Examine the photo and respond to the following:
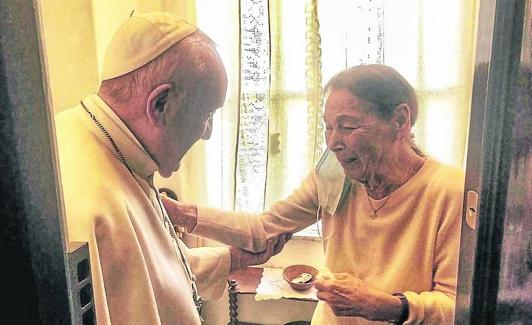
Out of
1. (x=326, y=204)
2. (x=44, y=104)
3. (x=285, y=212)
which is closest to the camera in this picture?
(x=44, y=104)

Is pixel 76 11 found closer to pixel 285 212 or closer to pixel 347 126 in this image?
pixel 347 126

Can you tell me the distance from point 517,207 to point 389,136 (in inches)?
21.3

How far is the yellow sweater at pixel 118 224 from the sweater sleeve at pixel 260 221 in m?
0.32

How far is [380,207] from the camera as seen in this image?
908 millimetres

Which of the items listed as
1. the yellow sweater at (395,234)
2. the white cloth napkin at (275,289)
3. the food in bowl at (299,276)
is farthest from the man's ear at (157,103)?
the white cloth napkin at (275,289)

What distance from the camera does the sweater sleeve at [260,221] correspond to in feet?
3.51

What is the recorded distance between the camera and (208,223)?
1072 millimetres

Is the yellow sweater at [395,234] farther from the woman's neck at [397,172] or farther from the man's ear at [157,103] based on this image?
the man's ear at [157,103]

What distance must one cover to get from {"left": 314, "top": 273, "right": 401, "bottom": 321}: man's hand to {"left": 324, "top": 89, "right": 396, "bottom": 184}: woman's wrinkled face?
0.20m

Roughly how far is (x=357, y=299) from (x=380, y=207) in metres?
0.18

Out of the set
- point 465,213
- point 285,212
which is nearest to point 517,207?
point 465,213

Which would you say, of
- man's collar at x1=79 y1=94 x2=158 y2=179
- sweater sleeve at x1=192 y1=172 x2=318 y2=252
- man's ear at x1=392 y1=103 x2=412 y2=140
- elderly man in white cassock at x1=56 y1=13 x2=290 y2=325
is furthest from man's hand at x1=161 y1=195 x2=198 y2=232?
man's ear at x1=392 y1=103 x2=412 y2=140

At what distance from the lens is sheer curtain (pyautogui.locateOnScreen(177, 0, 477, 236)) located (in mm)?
917

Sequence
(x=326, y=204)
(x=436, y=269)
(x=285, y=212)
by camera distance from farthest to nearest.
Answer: (x=285, y=212) < (x=326, y=204) < (x=436, y=269)
